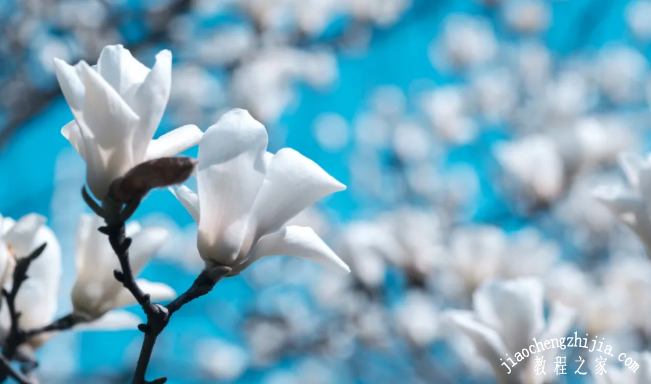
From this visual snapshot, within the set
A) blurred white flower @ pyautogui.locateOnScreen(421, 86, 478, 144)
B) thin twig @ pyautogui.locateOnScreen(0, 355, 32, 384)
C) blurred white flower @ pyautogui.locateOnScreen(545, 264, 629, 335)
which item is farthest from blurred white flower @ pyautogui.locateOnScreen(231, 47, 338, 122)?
thin twig @ pyautogui.locateOnScreen(0, 355, 32, 384)

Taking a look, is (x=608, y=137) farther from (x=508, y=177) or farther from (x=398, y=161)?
(x=398, y=161)

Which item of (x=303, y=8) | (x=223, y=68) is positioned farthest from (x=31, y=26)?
(x=303, y=8)

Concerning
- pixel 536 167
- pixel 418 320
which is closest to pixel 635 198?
pixel 536 167

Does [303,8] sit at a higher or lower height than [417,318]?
higher

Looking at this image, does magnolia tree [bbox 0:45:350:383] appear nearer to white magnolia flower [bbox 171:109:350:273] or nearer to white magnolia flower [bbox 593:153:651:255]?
white magnolia flower [bbox 171:109:350:273]

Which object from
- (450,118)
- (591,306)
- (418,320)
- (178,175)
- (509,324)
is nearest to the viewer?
(178,175)

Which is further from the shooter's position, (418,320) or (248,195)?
(418,320)

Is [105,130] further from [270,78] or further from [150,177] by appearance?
[270,78]

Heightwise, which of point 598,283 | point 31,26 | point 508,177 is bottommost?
point 598,283
